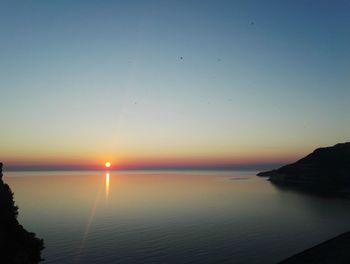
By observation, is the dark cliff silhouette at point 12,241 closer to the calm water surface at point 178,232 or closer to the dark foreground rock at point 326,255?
the calm water surface at point 178,232

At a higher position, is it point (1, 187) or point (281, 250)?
point (1, 187)

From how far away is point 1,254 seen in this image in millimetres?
41375

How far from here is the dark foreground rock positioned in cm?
5219

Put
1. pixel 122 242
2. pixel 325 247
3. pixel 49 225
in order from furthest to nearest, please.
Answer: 1. pixel 49 225
2. pixel 122 242
3. pixel 325 247

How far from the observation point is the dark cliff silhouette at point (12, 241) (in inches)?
1661

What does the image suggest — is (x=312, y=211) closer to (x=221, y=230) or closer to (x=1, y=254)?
(x=221, y=230)

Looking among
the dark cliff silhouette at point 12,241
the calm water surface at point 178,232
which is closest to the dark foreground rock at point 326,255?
the calm water surface at point 178,232

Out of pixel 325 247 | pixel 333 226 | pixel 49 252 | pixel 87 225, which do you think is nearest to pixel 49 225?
pixel 87 225

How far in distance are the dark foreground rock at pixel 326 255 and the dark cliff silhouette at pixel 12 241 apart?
37922mm

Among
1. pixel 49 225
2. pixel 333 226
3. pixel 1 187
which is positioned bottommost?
pixel 333 226

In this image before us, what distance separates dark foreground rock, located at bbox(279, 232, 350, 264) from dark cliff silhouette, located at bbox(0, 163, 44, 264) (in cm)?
3792

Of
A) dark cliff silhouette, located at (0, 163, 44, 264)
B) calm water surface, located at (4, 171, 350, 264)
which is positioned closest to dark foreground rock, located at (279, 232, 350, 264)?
calm water surface, located at (4, 171, 350, 264)

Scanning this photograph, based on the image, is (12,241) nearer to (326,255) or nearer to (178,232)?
(178,232)

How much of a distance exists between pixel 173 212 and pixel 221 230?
3518 cm
